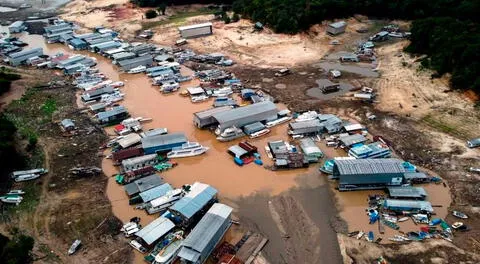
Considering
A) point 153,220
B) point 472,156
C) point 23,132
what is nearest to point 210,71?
point 23,132

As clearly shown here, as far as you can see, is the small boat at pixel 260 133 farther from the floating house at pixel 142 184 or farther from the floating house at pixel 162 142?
the floating house at pixel 142 184

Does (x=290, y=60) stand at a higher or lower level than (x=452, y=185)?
higher

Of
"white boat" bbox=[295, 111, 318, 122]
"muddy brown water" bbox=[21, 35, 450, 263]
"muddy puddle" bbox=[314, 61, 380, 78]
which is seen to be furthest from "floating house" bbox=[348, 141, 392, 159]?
"muddy puddle" bbox=[314, 61, 380, 78]

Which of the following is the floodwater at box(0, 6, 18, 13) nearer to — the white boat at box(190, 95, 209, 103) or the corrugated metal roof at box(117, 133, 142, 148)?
the white boat at box(190, 95, 209, 103)

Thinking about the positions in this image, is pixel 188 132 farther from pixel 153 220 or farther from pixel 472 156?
pixel 472 156

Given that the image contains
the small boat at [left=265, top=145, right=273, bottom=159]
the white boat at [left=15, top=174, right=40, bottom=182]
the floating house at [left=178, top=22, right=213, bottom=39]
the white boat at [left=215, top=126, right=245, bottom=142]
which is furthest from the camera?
the floating house at [left=178, top=22, right=213, bottom=39]

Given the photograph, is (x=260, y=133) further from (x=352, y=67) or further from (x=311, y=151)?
(x=352, y=67)

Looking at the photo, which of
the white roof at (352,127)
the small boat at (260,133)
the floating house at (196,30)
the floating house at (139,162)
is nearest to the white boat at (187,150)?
the floating house at (139,162)
